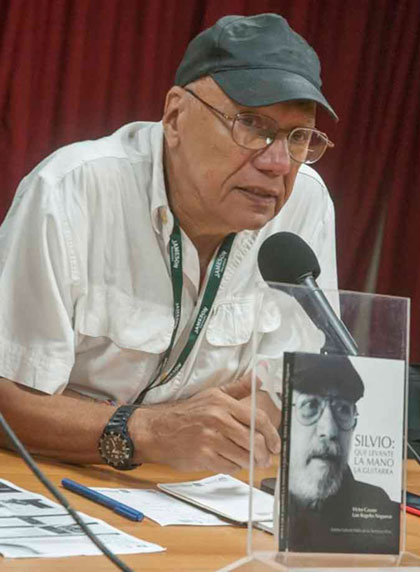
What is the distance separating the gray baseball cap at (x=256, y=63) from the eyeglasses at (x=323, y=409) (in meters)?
0.86

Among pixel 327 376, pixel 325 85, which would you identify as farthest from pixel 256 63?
pixel 325 85

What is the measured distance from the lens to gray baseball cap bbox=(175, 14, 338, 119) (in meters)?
1.73

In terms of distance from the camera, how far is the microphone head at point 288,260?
50.5 inches

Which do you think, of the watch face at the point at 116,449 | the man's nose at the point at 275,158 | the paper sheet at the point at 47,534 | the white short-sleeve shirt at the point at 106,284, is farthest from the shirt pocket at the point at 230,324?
the paper sheet at the point at 47,534

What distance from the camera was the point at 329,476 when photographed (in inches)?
37.2

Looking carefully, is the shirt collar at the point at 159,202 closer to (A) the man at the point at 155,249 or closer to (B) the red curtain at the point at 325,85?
(A) the man at the point at 155,249

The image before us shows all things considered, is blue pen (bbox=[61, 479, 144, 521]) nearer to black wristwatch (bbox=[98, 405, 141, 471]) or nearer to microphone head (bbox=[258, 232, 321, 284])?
black wristwatch (bbox=[98, 405, 141, 471])

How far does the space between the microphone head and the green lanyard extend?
0.53m

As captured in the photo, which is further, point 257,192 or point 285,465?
point 257,192

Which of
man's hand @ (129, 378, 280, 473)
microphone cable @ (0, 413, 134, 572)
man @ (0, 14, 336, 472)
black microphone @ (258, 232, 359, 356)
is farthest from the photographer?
man @ (0, 14, 336, 472)

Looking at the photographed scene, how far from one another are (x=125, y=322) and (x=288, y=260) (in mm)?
627

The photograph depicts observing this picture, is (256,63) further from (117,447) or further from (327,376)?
(327,376)

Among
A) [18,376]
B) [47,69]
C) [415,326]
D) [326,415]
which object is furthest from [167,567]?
[415,326]

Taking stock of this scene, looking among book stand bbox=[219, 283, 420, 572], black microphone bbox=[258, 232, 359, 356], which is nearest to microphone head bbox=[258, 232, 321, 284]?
black microphone bbox=[258, 232, 359, 356]
